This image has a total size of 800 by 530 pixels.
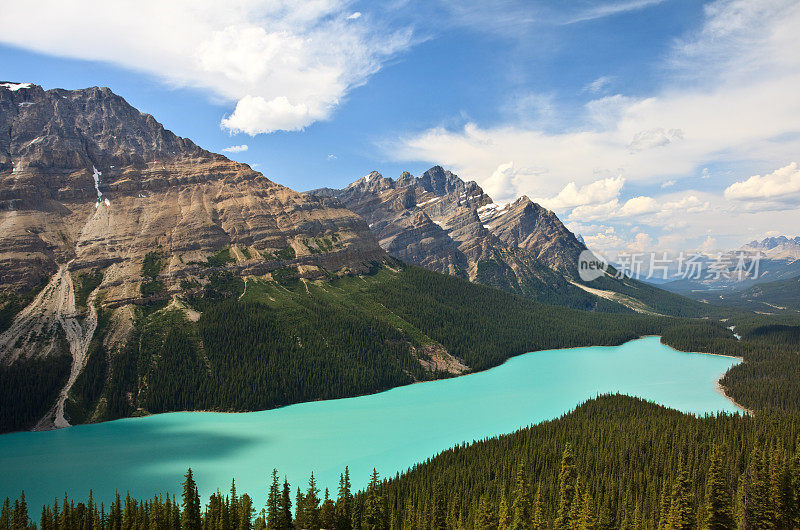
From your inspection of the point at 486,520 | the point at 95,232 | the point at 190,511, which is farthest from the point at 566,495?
the point at 95,232

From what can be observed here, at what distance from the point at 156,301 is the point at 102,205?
52109 millimetres

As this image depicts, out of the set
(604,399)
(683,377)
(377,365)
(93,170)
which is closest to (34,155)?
(93,170)

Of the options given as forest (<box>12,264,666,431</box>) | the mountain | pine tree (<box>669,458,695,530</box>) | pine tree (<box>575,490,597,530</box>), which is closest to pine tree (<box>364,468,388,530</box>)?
pine tree (<box>575,490,597,530</box>)

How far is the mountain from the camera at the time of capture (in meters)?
113

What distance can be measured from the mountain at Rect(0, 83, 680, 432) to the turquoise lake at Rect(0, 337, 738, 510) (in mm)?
9364

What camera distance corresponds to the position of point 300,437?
307 feet

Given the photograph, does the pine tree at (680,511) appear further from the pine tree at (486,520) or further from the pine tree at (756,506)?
the pine tree at (486,520)

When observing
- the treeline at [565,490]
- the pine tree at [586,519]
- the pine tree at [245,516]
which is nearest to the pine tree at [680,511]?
the treeline at [565,490]

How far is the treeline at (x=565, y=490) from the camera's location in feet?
159

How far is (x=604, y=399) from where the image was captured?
338 feet

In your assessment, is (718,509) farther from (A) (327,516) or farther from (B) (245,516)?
(B) (245,516)

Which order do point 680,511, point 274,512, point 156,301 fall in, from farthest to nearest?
point 156,301, point 274,512, point 680,511

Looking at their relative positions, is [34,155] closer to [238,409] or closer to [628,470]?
[238,409]

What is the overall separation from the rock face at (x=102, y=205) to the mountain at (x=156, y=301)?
0.51m
